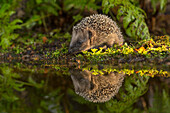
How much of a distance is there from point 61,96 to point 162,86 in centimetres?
174

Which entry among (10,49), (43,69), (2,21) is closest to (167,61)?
(43,69)

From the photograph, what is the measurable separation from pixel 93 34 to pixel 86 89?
3.05 m

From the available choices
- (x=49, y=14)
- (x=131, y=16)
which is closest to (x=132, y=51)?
(x=131, y=16)

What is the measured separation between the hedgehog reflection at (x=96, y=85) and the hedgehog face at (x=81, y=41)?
65.2 inches

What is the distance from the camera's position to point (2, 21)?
795 centimetres

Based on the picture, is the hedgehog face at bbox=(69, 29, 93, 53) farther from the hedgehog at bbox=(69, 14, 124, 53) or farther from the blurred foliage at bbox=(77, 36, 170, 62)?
the blurred foliage at bbox=(77, 36, 170, 62)

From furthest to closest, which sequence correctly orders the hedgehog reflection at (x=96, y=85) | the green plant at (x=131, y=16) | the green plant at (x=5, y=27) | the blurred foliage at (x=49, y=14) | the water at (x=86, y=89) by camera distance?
the green plant at (x=5, y=27)
the blurred foliage at (x=49, y=14)
the green plant at (x=131, y=16)
the hedgehog reflection at (x=96, y=85)
the water at (x=86, y=89)

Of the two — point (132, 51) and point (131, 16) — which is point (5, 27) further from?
point (132, 51)

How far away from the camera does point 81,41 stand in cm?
671

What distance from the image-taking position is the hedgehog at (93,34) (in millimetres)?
6684

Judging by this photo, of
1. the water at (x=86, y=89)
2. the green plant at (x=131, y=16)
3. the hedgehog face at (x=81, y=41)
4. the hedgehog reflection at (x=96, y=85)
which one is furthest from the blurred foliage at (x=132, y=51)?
the hedgehog reflection at (x=96, y=85)

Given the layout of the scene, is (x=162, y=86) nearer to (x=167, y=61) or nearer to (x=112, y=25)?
(x=167, y=61)

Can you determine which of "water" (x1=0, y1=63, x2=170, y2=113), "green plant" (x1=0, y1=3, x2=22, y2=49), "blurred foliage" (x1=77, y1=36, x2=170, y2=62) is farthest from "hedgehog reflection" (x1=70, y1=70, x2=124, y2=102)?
"green plant" (x1=0, y1=3, x2=22, y2=49)

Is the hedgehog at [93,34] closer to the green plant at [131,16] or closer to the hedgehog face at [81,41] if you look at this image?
the hedgehog face at [81,41]
